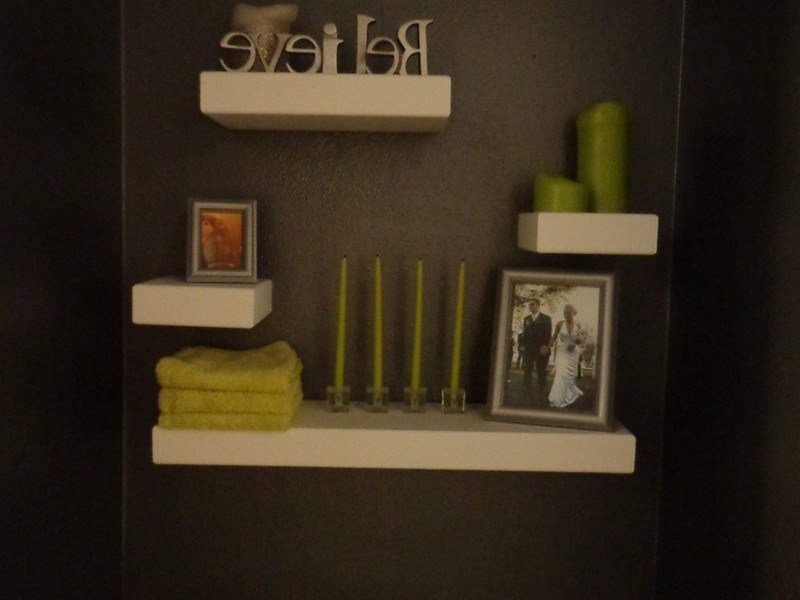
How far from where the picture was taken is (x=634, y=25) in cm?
129

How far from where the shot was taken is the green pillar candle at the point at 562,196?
3.80 ft

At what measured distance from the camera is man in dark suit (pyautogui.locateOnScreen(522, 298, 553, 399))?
1.22 meters

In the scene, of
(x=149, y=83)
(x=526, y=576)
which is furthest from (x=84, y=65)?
(x=526, y=576)

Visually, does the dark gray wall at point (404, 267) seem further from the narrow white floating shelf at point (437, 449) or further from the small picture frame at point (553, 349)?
the narrow white floating shelf at point (437, 449)

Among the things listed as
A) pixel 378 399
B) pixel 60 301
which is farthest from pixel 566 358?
pixel 60 301

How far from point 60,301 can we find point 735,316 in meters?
0.94

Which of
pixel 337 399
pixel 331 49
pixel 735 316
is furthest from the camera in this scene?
pixel 337 399

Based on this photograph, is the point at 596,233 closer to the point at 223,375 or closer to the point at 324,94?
the point at 324,94

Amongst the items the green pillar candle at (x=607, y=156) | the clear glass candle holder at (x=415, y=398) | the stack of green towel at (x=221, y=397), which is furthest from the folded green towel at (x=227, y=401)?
the green pillar candle at (x=607, y=156)

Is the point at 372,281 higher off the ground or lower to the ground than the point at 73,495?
higher

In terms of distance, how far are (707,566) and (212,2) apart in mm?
1186

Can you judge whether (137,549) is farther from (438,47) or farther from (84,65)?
(438,47)

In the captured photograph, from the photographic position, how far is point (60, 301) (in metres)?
1.07

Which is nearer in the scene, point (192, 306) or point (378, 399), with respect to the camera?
point (192, 306)
